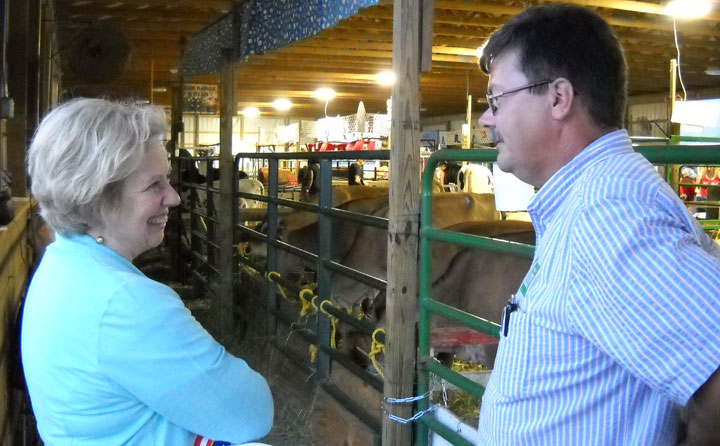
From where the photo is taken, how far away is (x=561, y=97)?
1.26 meters

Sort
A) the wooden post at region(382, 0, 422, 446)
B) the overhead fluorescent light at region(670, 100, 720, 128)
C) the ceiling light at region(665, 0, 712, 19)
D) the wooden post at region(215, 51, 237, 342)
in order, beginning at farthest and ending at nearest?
the ceiling light at region(665, 0, 712, 19) < the overhead fluorescent light at region(670, 100, 720, 128) < the wooden post at region(215, 51, 237, 342) < the wooden post at region(382, 0, 422, 446)

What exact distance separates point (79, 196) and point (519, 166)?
2.81 feet

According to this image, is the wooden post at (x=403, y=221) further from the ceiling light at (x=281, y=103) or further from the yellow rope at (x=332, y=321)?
the ceiling light at (x=281, y=103)

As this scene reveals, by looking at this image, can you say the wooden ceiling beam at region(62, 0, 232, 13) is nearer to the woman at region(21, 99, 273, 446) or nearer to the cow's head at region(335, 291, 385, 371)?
the cow's head at region(335, 291, 385, 371)

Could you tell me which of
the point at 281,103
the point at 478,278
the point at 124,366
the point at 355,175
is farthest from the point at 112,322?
the point at 281,103

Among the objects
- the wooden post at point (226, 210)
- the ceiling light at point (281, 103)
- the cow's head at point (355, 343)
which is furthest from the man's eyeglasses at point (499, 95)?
the ceiling light at point (281, 103)

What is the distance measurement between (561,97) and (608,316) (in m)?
0.43

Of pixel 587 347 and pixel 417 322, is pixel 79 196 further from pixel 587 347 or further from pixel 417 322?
pixel 417 322

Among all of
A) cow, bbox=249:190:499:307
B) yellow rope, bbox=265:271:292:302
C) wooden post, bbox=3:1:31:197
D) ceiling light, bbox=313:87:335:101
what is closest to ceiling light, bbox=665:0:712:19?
cow, bbox=249:190:499:307

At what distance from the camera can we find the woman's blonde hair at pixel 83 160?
1.43 m

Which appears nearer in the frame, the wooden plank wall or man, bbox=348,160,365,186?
the wooden plank wall

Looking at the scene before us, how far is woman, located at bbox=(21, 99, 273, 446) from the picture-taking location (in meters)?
1.33

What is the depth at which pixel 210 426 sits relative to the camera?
1.40 metres

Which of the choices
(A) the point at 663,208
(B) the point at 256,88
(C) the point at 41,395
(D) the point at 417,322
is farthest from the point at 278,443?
(B) the point at 256,88
